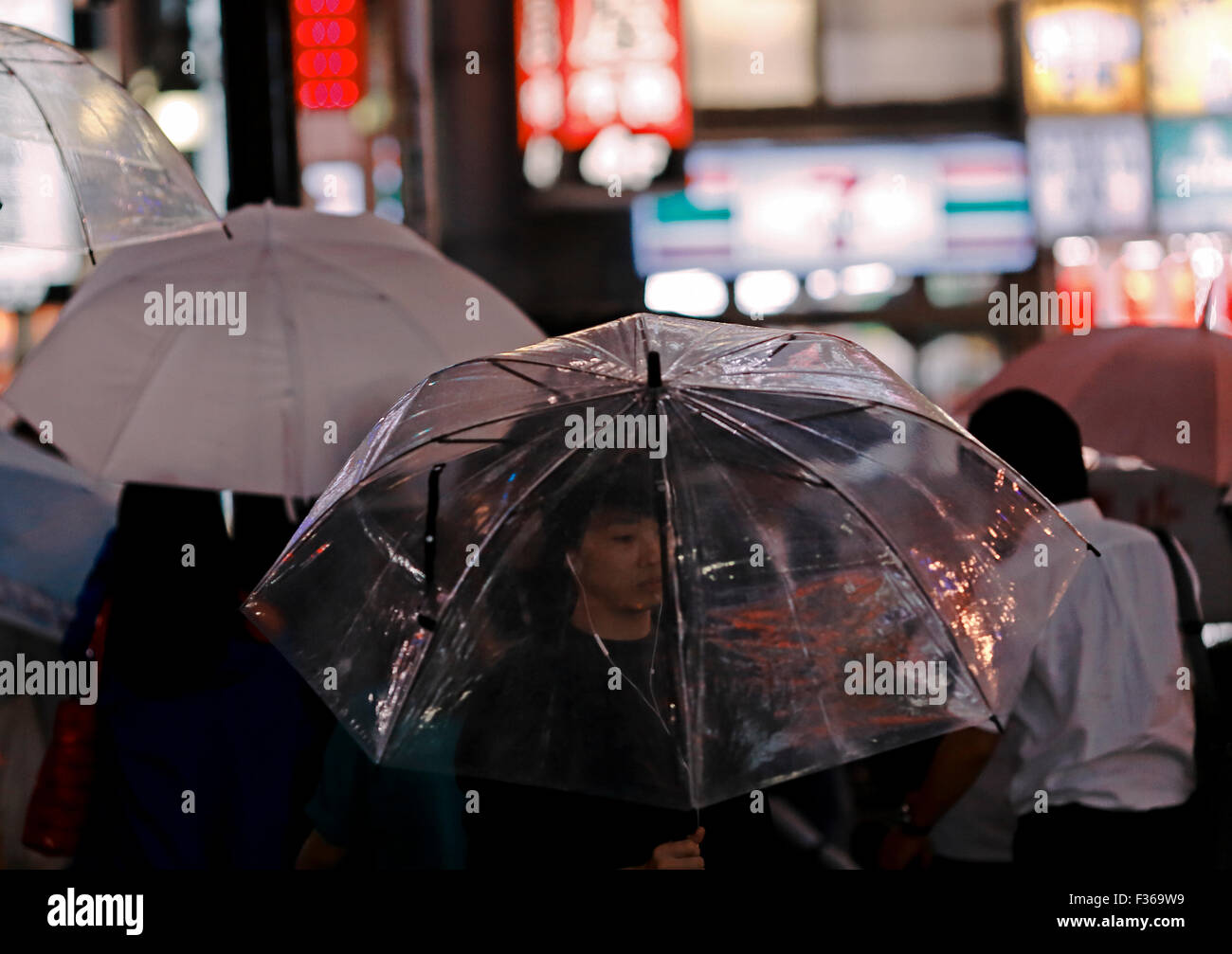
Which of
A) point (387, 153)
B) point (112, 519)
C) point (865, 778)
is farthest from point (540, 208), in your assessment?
point (112, 519)

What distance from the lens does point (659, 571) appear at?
7.23ft

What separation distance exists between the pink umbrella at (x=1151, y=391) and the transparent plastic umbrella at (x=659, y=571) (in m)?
2.22

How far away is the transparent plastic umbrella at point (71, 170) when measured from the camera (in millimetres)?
2986

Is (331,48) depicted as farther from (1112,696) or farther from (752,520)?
(752,520)

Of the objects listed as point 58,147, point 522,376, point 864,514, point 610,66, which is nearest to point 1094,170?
point 610,66

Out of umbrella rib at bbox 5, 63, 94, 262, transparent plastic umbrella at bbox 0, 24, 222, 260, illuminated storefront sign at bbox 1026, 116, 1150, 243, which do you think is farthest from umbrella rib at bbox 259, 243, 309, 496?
illuminated storefront sign at bbox 1026, 116, 1150, 243

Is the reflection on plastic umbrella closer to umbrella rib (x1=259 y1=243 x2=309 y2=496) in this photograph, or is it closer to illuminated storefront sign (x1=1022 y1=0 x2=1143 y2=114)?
umbrella rib (x1=259 y1=243 x2=309 y2=496)

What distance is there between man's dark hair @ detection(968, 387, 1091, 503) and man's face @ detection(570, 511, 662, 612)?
1596 mm

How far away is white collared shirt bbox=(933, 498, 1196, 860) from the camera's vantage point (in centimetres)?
334

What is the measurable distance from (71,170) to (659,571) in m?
1.66

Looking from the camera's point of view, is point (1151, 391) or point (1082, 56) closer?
point (1151, 391)

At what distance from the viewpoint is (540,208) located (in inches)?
483

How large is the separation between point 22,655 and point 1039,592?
9.64 feet
